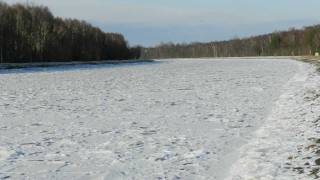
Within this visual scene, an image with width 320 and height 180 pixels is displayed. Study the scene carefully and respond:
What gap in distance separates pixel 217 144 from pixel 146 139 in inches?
65.4

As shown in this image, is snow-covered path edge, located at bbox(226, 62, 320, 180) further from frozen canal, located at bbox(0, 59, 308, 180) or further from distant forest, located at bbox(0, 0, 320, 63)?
distant forest, located at bbox(0, 0, 320, 63)

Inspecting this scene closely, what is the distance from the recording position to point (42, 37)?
77.2 metres

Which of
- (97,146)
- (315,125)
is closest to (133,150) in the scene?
(97,146)

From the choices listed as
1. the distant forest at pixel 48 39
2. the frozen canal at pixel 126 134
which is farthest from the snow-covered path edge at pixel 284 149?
the distant forest at pixel 48 39

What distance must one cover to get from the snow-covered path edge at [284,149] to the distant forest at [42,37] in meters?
57.5

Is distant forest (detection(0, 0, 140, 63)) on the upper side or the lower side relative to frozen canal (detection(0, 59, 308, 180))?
upper

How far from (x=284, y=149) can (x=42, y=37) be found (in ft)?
225

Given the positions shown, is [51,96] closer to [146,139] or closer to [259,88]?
[259,88]

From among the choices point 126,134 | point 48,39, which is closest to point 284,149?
point 126,134

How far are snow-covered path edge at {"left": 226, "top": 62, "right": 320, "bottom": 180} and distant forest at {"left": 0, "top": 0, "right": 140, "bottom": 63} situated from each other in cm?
5750

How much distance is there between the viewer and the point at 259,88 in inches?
1079

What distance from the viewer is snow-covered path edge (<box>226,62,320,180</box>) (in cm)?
973

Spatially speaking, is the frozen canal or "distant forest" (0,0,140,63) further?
"distant forest" (0,0,140,63)

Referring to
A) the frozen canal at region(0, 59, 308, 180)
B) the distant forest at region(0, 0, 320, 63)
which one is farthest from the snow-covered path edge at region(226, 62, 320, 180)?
the distant forest at region(0, 0, 320, 63)
